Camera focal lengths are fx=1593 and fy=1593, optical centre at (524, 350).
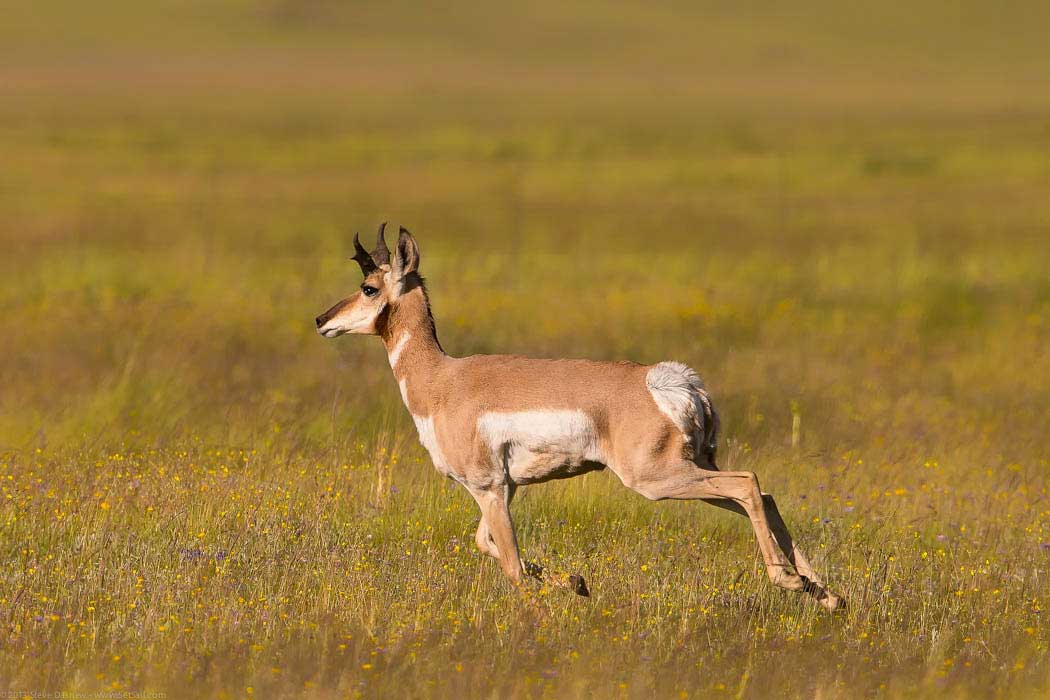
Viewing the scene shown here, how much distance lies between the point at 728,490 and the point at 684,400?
19.5 inches

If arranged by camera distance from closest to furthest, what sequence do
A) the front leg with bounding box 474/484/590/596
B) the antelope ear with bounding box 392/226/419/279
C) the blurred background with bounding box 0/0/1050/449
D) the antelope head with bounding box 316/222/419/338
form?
the front leg with bounding box 474/484/590/596 < the antelope ear with bounding box 392/226/419/279 < the antelope head with bounding box 316/222/419/338 < the blurred background with bounding box 0/0/1050/449

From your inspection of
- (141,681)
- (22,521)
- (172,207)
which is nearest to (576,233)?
(172,207)

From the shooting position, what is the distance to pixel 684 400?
792 cm

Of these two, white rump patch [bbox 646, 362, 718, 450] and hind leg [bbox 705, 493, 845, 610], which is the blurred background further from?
hind leg [bbox 705, 493, 845, 610]

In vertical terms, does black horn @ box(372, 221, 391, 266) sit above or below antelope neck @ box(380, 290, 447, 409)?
above

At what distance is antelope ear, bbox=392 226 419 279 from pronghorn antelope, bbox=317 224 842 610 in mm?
11

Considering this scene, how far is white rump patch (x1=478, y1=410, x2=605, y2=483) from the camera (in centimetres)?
811

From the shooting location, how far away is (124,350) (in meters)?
16.7

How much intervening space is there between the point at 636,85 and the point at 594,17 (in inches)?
1430

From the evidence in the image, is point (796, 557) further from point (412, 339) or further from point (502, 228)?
point (502, 228)

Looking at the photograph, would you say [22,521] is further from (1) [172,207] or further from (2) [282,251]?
(1) [172,207]

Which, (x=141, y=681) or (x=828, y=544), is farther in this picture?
(x=828, y=544)

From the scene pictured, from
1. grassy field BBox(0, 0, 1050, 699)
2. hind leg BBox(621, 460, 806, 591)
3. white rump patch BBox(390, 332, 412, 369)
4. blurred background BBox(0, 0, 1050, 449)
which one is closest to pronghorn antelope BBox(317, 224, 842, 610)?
hind leg BBox(621, 460, 806, 591)

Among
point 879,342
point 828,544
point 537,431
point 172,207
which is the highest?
point 537,431
